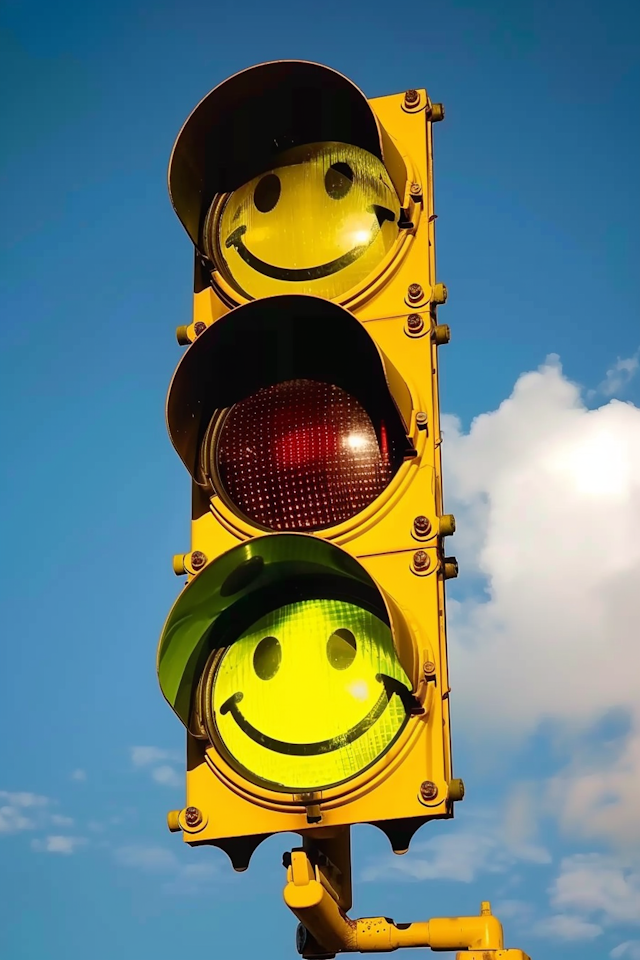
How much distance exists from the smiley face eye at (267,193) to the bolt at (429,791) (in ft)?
9.14

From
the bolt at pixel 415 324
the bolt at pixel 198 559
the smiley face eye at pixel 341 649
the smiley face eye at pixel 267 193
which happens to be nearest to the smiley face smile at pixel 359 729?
the smiley face eye at pixel 341 649

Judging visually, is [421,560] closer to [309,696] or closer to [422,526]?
[422,526]

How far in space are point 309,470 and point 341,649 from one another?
73 cm

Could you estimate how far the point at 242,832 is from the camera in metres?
5.89

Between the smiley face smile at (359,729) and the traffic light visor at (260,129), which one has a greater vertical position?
the traffic light visor at (260,129)

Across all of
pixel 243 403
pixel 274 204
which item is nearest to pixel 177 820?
pixel 243 403

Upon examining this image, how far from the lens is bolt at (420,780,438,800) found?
568 cm

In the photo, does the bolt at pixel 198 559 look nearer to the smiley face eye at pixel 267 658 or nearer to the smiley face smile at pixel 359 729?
the smiley face eye at pixel 267 658

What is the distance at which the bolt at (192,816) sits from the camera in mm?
5996

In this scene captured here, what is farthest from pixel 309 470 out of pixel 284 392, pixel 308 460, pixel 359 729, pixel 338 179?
pixel 338 179

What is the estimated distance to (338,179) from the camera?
7121 millimetres

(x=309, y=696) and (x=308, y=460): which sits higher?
(x=308, y=460)

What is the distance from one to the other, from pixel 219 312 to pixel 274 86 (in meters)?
1.01

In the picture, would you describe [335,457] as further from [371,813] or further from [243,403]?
[371,813]
